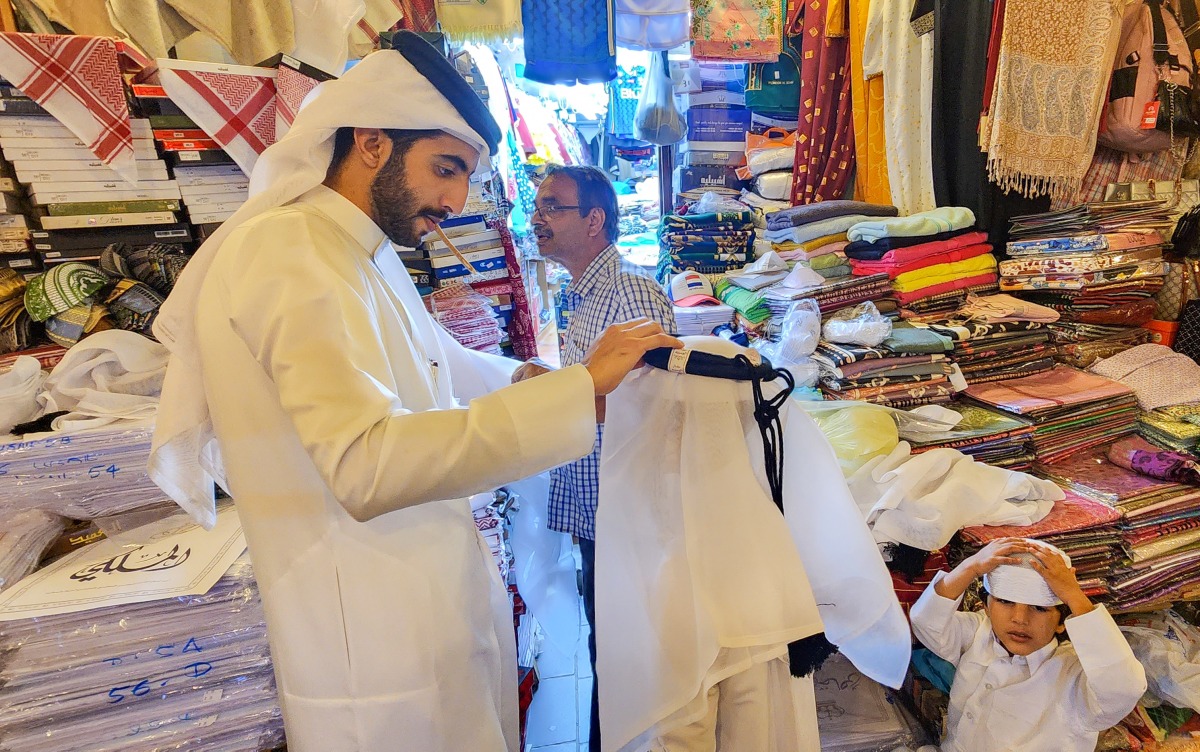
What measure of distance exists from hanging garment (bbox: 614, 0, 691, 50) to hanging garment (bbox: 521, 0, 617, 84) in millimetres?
74

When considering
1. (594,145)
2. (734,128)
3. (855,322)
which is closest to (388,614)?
(855,322)

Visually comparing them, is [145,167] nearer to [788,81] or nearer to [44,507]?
A: [44,507]

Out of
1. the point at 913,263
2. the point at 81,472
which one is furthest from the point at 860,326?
the point at 81,472

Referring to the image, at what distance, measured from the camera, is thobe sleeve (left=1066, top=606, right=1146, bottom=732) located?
4.05 feet

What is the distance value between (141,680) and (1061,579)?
2009 millimetres

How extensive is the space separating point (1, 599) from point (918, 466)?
7.11ft

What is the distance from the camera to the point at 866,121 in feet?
8.36

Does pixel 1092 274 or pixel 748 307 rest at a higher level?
pixel 1092 274

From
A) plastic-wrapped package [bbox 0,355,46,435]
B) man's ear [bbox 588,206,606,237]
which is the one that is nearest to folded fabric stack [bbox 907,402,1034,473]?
man's ear [bbox 588,206,606,237]

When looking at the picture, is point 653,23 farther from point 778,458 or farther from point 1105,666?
point 1105,666

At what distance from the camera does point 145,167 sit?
1.61m

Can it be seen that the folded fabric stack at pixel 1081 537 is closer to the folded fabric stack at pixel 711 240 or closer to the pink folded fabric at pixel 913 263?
the pink folded fabric at pixel 913 263

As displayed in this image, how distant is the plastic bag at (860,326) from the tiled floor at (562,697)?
1.34 metres

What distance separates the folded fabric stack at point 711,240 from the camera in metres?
2.70
